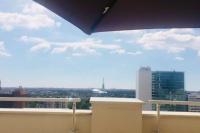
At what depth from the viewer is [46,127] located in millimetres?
4246

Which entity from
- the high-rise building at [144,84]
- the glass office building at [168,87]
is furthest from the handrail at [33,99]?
the glass office building at [168,87]

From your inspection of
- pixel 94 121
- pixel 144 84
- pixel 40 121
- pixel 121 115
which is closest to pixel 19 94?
pixel 40 121

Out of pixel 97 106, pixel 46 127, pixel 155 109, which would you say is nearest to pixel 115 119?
pixel 97 106

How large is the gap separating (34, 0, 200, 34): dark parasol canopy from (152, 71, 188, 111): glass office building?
75.0 inches

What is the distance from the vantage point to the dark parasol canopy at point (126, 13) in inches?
87.2

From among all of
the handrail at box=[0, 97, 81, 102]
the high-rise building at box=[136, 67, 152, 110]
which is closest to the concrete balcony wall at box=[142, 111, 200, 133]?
the high-rise building at box=[136, 67, 152, 110]

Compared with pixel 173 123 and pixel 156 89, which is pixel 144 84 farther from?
pixel 173 123

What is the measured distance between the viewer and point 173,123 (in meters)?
4.26

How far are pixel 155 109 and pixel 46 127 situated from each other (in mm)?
A: 1626

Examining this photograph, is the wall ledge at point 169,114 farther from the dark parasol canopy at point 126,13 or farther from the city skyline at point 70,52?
the city skyline at point 70,52

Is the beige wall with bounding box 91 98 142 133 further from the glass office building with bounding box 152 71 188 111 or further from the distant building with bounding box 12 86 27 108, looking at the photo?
the distant building with bounding box 12 86 27 108

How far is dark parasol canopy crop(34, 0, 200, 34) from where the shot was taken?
2214mm

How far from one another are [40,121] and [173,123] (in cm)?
192

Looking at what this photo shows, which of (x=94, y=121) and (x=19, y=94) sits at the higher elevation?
(x=19, y=94)
